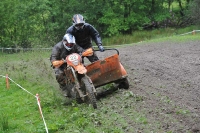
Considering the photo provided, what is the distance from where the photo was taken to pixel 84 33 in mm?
9625

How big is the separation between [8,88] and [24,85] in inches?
21.9

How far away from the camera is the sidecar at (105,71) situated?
8.73m

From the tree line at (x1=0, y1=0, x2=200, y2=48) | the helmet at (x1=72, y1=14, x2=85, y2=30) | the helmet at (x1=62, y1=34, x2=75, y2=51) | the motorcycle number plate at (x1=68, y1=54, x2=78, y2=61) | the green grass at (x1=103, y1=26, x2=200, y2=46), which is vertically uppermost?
the helmet at (x1=72, y1=14, x2=85, y2=30)

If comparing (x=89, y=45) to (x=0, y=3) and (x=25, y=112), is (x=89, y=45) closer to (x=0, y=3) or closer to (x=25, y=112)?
(x=25, y=112)

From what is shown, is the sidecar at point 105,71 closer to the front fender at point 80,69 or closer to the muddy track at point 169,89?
the front fender at point 80,69

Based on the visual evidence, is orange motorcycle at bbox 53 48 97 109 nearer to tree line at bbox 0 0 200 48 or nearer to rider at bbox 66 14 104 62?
rider at bbox 66 14 104 62

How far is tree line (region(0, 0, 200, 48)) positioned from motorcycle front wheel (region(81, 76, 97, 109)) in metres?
23.8

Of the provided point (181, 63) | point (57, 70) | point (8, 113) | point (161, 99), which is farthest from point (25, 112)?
point (181, 63)

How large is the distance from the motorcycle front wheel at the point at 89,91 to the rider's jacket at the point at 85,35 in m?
1.51

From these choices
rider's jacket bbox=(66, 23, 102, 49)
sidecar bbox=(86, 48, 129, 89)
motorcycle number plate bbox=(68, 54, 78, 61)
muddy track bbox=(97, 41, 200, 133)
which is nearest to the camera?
muddy track bbox=(97, 41, 200, 133)

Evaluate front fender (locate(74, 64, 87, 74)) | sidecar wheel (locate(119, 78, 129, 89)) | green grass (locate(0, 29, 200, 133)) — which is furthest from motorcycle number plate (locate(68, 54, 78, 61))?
sidecar wheel (locate(119, 78, 129, 89))

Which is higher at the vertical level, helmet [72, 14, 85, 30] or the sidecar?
helmet [72, 14, 85, 30]

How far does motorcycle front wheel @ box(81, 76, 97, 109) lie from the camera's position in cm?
788

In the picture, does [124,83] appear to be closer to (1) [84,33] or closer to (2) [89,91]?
(2) [89,91]
